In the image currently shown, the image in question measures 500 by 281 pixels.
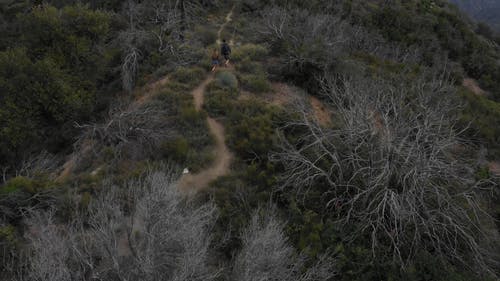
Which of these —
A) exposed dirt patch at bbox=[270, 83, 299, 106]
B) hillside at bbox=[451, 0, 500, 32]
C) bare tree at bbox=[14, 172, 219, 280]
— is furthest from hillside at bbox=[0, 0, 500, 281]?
hillside at bbox=[451, 0, 500, 32]

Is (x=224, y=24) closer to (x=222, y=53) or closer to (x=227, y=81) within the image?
(x=222, y=53)

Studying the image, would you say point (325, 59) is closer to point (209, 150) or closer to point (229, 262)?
point (209, 150)

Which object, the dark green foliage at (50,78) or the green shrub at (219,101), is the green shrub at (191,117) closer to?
the green shrub at (219,101)

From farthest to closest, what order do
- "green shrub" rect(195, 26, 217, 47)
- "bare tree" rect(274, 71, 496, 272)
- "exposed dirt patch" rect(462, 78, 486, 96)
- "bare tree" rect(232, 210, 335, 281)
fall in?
"exposed dirt patch" rect(462, 78, 486, 96) → "green shrub" rect(195, 26, 217, 47) → "bare tree" rect(274, 71, 496, 272) → "bare tree" rect(232, 210, 335, 281)

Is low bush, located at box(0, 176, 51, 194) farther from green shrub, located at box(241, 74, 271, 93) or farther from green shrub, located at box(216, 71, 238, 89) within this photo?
green shrub, located at box(241, 74, 271, 93)

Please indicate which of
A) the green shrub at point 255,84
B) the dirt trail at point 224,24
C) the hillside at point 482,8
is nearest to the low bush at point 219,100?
A: the green shrub at point 255,84

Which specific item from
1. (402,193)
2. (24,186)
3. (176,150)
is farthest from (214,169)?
(402,193)

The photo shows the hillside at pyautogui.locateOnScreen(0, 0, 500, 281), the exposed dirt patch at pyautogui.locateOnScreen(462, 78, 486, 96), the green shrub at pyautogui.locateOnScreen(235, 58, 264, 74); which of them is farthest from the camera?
the exposed dirt patch at pyautogui.locateOnScreen(462, 78, 486, 96)
